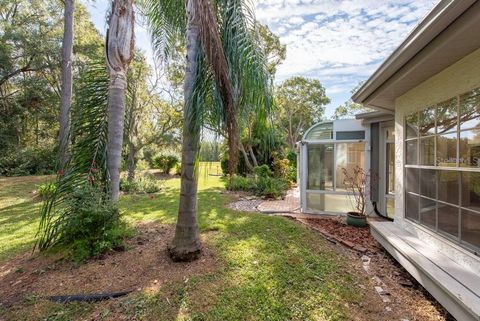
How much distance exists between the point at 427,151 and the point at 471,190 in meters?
1.07

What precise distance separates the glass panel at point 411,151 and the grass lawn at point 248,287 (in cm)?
227

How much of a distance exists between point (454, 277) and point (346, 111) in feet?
97.8

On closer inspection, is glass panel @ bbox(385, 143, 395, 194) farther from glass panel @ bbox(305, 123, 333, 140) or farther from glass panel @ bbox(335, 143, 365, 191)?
glass panel @ bbox(305, 123, 333, 140)

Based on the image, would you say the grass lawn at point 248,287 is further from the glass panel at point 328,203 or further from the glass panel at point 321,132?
the glass panel at point 321,132

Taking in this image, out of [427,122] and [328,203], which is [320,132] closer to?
[328,203]

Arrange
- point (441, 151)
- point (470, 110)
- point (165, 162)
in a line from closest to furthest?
1. point (470, 110)
2. point (441, 151)
3. point (165, 162)

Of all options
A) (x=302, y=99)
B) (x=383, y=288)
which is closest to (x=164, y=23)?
(x=383, y=288)

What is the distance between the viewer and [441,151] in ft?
11.3

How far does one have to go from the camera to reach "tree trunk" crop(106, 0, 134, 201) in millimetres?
4148

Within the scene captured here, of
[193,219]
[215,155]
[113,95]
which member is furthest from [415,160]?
[113,95]

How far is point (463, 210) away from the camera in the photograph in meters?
3.02

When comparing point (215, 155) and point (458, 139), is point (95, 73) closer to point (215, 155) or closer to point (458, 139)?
point (215, 155)

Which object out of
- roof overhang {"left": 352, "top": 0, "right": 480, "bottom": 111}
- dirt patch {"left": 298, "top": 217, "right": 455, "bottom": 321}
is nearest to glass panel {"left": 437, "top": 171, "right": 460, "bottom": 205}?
dirt patch {"left": 298, "top": 217, "right": 455, "bottom": 321}

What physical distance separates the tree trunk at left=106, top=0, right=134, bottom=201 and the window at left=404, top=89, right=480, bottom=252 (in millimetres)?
5318
